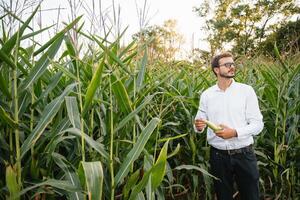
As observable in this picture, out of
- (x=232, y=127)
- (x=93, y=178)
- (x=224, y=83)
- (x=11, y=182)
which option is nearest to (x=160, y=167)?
(x=93, y=178)

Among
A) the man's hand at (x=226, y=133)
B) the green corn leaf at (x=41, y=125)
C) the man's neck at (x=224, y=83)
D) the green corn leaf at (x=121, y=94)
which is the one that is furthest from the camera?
the man's neck at (x=224, y=83)

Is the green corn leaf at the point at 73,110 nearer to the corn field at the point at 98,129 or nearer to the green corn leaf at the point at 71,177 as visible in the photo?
the corn field at the point at 98,129

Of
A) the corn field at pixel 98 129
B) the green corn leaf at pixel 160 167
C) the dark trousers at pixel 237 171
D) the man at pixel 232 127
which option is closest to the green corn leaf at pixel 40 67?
the corn field at pixel 98 129

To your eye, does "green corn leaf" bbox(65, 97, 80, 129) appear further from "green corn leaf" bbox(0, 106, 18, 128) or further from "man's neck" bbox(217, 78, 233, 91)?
"man's neck" bbox(217, 78, 233, 91)

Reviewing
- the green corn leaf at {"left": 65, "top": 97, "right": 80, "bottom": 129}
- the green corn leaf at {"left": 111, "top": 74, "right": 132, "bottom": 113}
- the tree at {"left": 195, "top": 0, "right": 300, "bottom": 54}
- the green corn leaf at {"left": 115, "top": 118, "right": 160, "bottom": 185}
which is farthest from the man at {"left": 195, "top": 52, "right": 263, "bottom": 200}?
the tree at {"left": 195, "top": 0, "right": 300, "bottom": 54}

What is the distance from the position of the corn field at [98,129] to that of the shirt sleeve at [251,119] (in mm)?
381

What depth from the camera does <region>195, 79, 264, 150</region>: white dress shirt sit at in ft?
7.94

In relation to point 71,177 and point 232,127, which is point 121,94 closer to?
point 71,177

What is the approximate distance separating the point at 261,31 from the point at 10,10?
23.7 metres

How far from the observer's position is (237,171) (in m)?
2.48

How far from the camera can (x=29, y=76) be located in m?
1.35

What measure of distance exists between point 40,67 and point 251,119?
159 cm

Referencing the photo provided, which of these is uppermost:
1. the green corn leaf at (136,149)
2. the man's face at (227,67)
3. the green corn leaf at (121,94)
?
the man's face at (227,67)

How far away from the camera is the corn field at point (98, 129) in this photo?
51.4 inches
